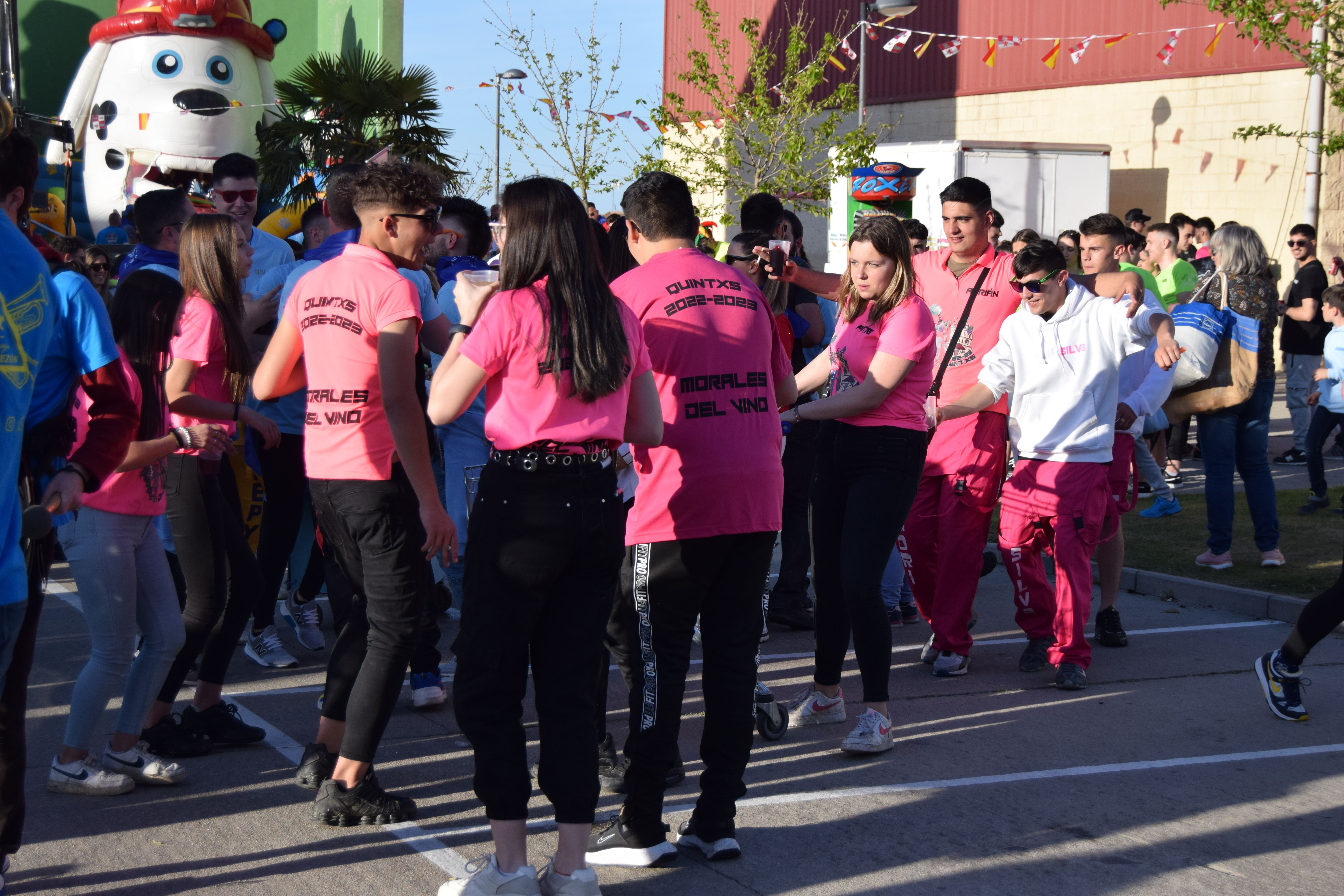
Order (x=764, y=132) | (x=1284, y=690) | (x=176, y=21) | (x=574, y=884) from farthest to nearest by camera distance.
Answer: (x=764, y=132) < (x=176, y=21) < (x=1284, y=690) < (x=574, y=884)

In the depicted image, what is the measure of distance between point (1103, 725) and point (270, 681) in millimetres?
3737

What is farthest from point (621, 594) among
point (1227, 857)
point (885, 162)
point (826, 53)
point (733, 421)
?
point (826, 53)

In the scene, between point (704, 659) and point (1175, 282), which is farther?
point (1175, 282)

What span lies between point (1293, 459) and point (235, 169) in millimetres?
10439

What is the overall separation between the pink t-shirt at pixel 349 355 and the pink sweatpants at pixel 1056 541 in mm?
3317

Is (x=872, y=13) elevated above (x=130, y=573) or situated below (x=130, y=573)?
above

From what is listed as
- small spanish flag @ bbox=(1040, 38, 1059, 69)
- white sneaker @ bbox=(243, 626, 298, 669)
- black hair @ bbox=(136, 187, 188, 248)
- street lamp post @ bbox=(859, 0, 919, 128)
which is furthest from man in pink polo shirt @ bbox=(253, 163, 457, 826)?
small spanish flag @ bbox=(1040, 38, 1059, 69)

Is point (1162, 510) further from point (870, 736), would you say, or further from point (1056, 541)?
point (870, 736)

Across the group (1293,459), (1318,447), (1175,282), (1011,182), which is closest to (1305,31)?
(1011,182)

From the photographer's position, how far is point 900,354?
470cm

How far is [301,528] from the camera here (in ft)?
21.5

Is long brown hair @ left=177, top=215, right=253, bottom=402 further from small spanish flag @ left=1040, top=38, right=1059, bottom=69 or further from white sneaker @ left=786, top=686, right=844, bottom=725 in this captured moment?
small spanish flag @ left=1040, top=38, right=1059, bottom=69

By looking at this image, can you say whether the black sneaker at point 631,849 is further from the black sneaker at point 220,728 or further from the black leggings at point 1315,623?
the black leggings at point 1315,623

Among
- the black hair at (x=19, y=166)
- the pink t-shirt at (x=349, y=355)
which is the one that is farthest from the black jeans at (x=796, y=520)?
the black hair at (x=19, y=166)
